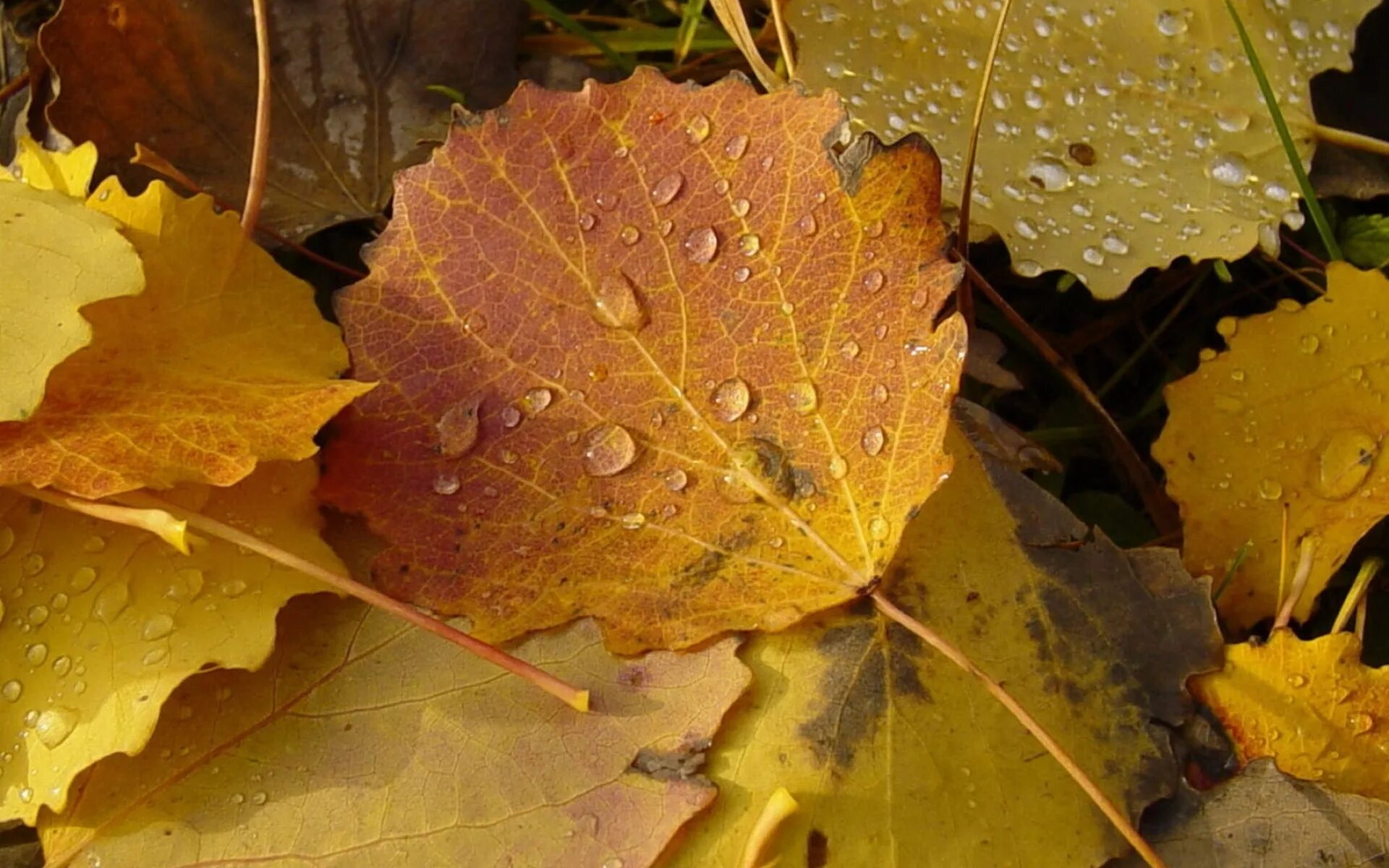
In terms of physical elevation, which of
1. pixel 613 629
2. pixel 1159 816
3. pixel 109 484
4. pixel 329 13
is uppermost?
pixel 329 13

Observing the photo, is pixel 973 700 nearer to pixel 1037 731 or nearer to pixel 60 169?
pixel 1037 731

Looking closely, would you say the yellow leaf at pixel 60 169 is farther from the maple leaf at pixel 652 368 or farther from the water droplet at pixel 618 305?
the water droplet at pixel 618 305

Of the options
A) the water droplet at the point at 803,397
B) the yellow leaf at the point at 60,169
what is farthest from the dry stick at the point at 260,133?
the water droplet at the point at 803,397

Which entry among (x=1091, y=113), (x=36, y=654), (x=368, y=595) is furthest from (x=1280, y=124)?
(x=36, y=654)

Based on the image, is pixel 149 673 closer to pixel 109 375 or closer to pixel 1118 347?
pixel 109 375

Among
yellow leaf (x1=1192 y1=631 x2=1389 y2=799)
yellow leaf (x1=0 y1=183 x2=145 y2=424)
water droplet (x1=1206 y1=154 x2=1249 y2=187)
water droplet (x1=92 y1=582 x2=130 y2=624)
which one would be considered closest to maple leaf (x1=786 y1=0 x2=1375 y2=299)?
water droplet (x1=1206 y1=154 x2=1249 y2=187)

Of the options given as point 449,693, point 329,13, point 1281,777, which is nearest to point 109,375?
point 449,693

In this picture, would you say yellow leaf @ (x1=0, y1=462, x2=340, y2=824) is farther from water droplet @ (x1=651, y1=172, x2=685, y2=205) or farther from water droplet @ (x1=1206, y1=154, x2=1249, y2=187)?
water droplet @ (x1=1206, y1=154, x2=1249, y2=187)
